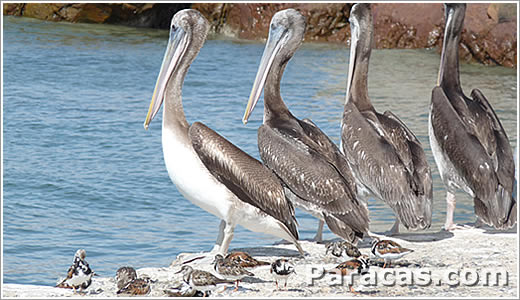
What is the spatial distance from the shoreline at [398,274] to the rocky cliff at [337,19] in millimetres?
10672

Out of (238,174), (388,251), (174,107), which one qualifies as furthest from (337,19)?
(388,251)

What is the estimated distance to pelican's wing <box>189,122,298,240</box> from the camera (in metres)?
5.46

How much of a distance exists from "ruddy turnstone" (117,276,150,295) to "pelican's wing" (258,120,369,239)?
153 cm

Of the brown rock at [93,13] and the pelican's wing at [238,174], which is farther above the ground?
the pelican's wing at [238,174]

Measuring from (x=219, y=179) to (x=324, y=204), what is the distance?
827 mm

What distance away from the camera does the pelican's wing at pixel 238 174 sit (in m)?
5.46

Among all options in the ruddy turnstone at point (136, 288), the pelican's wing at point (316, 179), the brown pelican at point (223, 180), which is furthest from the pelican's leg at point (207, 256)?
the ruddy turnstone at point (136, 288)

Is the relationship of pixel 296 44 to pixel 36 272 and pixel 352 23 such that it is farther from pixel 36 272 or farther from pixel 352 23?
pixel 36 272

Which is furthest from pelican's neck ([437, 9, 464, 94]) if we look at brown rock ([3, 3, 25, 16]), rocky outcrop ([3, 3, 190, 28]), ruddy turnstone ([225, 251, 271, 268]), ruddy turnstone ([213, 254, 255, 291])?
brown rock ([3, 3, 25, 16])

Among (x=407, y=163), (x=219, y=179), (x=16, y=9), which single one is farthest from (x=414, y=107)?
(x=16, y=9)

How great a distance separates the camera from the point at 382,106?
13.1 metres

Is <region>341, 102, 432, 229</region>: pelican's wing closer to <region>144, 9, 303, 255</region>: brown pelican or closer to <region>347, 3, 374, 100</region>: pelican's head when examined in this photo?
<region>347, 3, 374, 100</region>: pelican's head

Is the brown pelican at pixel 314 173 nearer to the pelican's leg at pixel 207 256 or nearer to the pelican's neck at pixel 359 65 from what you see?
the pelican's leg at pixel 207 256

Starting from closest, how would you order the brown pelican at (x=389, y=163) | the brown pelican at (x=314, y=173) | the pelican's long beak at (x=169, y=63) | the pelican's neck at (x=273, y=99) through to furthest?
the brown pelican at (x=314, y=173) < the pelican's long beak at (x=169, y=63) < the brown pelican at (x=389, y=163) < the pelican's neck at (x=273, y=99)
